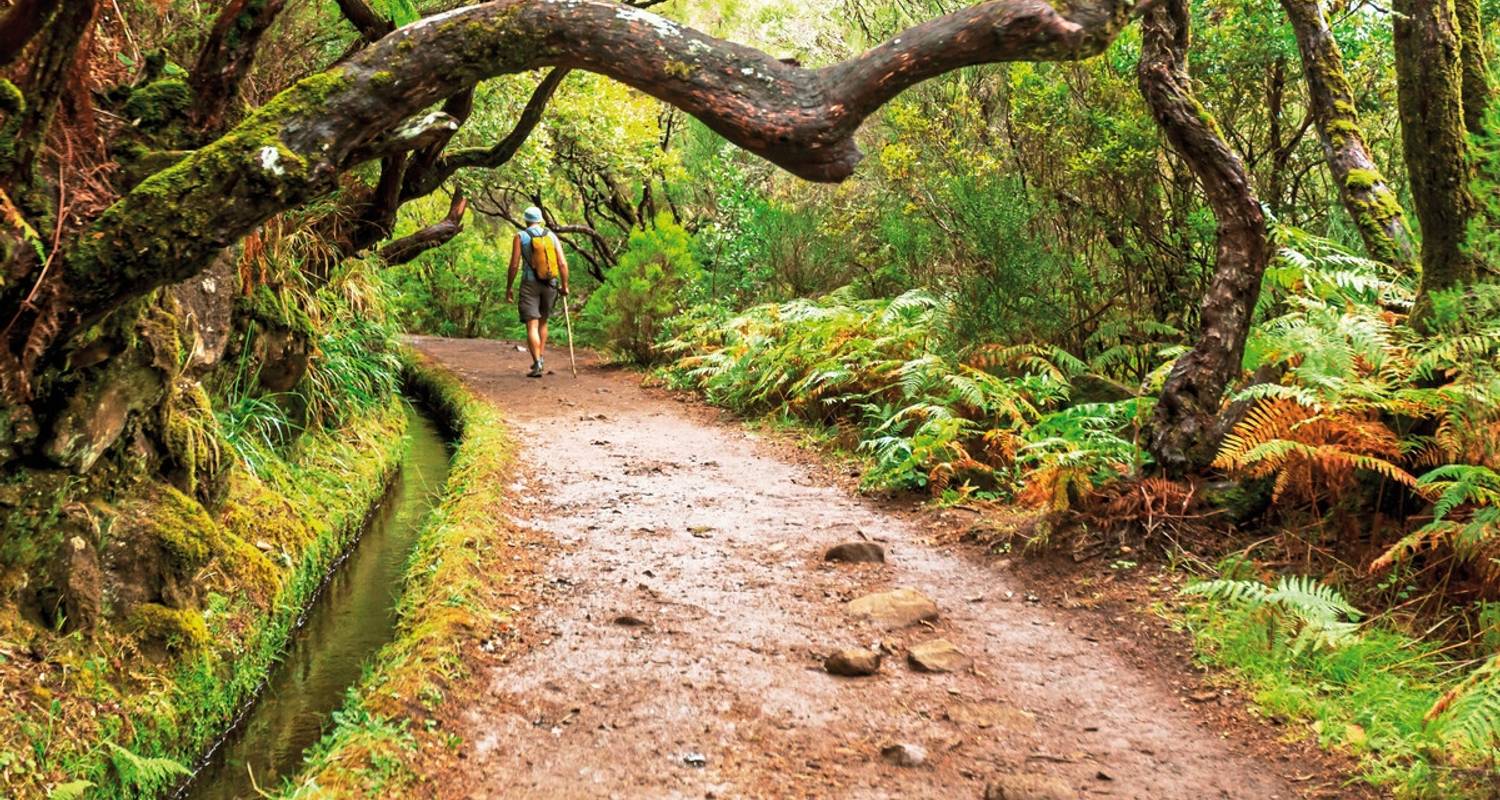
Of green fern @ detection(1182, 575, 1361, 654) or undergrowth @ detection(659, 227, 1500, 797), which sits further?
green fern @ detection(1182, 575, 1361, 654)

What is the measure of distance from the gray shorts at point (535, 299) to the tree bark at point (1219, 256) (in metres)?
9.58

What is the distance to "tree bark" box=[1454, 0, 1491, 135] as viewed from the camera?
4.94 metres

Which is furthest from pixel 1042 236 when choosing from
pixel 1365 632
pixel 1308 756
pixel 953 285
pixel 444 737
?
pixel 444 737

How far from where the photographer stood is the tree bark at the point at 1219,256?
5246mm

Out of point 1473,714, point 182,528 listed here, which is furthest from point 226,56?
point 1473,714

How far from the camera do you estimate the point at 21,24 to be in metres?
3.10

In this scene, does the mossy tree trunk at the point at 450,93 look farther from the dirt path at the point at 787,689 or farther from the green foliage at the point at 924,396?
the green foliage at the point at 924,396

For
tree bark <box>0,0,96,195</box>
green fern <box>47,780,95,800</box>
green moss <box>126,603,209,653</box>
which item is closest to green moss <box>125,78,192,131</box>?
tree bark <box>0,0,96,195</box>

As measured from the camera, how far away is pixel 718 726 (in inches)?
150

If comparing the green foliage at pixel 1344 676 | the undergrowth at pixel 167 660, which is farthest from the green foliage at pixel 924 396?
the undergrowth at pixel 167 660

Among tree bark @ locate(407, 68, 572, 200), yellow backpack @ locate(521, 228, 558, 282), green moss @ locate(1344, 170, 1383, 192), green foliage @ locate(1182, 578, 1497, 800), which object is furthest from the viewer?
yellow backpack @ locate(521, 228, 558, 282)

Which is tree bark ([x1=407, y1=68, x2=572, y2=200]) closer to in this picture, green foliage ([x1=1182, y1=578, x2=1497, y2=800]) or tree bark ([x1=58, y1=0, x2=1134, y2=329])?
tree bark ([x1=58, y1=0, x2=1134, y2=329])

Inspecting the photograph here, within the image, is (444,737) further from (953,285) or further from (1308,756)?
(953,285)

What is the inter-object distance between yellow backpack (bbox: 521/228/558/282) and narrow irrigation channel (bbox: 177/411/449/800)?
5.20 m
